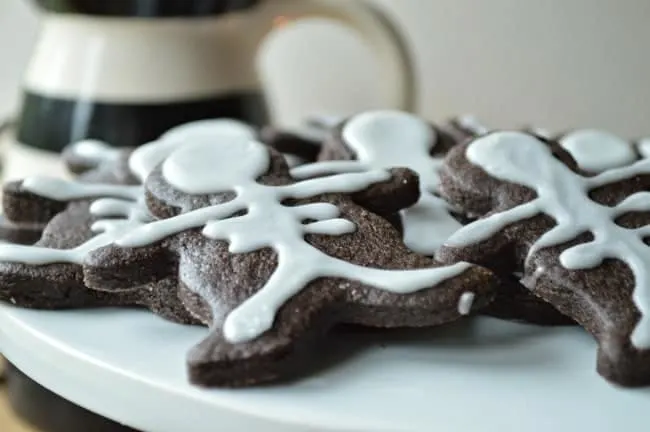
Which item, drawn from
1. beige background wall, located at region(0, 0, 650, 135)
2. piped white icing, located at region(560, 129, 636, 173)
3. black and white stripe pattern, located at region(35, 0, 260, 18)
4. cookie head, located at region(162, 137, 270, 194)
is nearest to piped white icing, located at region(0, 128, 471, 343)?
cookie head, located at region(162, 137, 270, 194)

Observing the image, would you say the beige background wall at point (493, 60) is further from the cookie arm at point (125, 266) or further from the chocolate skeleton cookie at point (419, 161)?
A: the cookie arm at point (125, 266)

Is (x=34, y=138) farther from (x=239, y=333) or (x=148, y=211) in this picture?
(x=239, y=333)

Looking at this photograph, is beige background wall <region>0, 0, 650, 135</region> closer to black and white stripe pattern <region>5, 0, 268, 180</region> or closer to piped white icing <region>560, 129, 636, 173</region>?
black and white stripe pattern <region>5, 0, 268, 180</region>

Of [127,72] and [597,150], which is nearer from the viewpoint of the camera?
[597,150]

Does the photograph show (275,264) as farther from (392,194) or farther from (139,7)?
(139,7)

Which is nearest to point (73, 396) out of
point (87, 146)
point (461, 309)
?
point (461, 309)

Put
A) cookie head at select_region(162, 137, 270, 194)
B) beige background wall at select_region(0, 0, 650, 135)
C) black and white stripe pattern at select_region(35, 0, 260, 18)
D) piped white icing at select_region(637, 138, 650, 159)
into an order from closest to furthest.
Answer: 1. cookie head at select_region(162, 137, 270, 194)
2. piped white icing at select_region(637, 138, 650, 159)
3. black and white stripe pattern at select_region(35, 0, 260, 18)
4. beige background wall at select_region(0, 0, 650, 135)

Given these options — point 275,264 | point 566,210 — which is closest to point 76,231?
point 275,264
